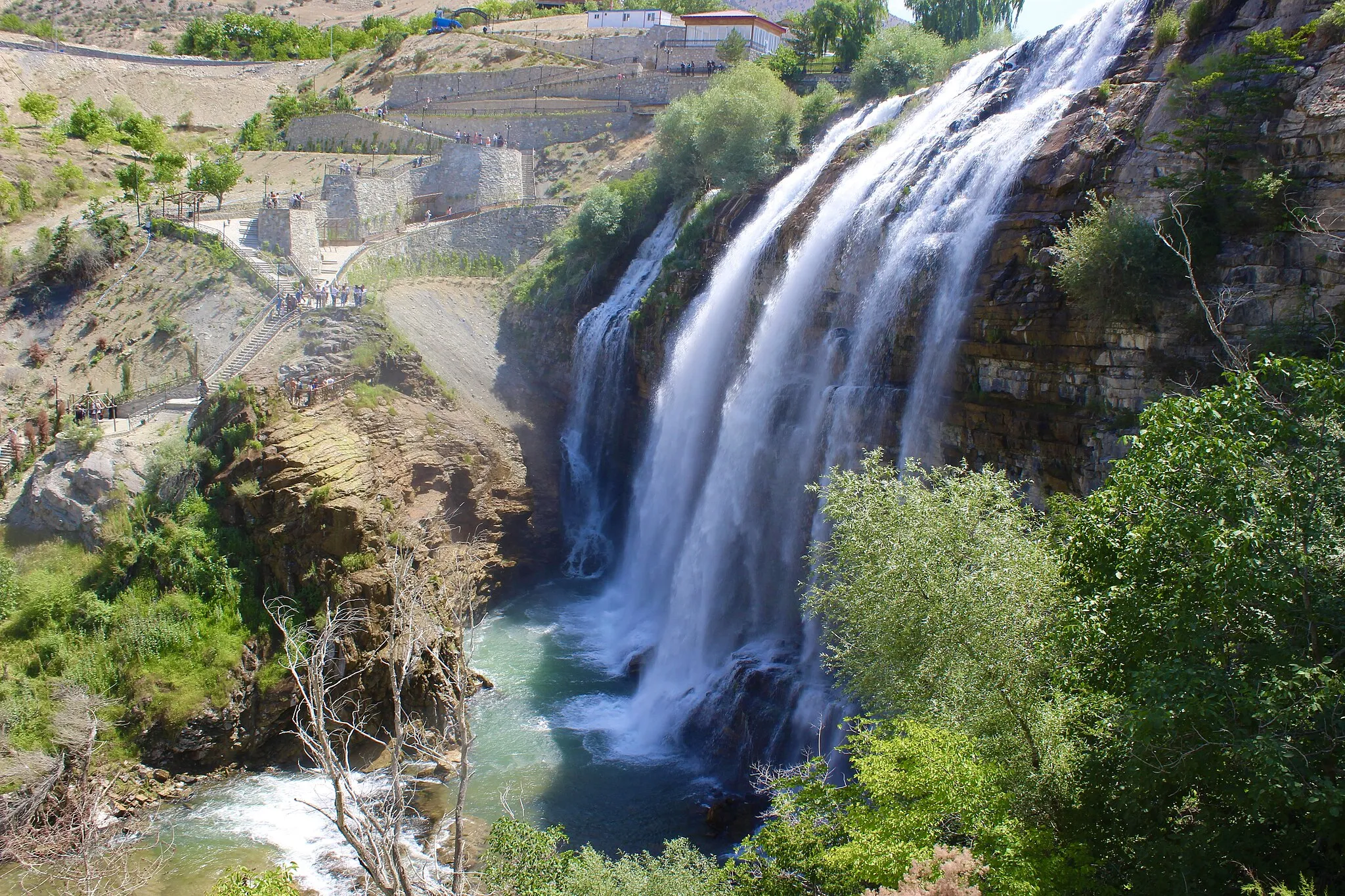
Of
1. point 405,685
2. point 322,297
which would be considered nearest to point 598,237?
point 322,297

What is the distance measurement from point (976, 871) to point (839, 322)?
52.3 ft

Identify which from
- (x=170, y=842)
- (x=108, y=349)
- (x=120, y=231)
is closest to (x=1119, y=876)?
(x=170, y=842)

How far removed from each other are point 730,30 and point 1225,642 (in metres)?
48.8

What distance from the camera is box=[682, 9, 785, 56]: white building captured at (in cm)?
5141

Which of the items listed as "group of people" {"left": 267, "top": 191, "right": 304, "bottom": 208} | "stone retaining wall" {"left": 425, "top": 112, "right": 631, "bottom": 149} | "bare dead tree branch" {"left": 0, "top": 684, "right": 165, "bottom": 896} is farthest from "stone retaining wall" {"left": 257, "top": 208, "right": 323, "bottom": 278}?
"bare dead tree branch" {"left": 0, "top": 684, "right": 165, "bottom": 896}

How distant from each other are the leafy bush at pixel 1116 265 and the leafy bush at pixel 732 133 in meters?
17.1

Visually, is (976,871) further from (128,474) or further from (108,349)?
(108,349)

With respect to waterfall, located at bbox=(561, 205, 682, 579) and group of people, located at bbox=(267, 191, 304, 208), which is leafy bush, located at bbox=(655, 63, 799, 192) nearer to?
waterfall, located at bbox=(561, 205, 682, 579)

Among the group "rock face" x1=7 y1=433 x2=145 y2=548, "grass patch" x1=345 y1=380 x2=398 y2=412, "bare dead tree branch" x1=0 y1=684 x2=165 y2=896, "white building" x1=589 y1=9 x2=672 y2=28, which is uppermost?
"white building" x1=589 y1=9 x2=672 y2=28

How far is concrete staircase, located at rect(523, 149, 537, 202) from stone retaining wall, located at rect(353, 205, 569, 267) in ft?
15.7

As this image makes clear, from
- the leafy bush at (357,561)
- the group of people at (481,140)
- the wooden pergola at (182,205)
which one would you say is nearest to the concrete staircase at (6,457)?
the wooden pergola at (182,205)

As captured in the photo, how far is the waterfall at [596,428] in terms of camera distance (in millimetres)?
33312

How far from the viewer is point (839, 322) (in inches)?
931

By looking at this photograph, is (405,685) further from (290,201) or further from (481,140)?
(481,140)
